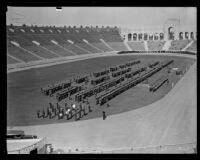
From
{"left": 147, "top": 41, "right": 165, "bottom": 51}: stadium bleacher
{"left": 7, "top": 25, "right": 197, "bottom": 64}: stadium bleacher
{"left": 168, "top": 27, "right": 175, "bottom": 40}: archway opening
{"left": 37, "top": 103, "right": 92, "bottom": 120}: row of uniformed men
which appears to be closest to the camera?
{"left": 168, "top": 27, "right": 175, "bottom": 40}: archway opening

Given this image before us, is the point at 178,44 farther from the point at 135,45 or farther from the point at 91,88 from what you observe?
the point at 91,88

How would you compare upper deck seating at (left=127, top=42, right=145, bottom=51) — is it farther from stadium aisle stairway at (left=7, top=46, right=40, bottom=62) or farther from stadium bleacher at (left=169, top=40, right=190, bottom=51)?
stadium aisle stairway at (left=7, top=46, right=40, bottom=62)

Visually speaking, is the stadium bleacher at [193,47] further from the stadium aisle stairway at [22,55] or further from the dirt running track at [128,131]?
the stadium aisle stairway at [22,55]

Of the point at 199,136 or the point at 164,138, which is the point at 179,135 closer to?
the point at 164,138

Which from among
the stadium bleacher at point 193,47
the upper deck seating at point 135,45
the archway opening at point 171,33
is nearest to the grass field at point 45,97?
the stadium bleacher at point 193,47

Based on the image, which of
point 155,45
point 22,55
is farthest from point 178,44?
point 22,55

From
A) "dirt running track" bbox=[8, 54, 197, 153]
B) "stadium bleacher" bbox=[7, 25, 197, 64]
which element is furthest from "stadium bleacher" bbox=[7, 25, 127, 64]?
"dirt running track" bbox=[8, 54, 197, 153]
